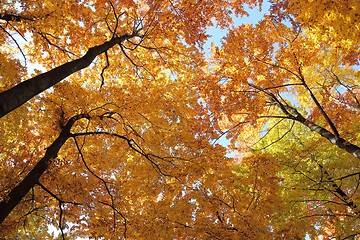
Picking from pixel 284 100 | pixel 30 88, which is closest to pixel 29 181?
pixel 30 88

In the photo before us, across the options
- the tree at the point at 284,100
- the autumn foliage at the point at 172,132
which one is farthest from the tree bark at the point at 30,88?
the tree at the point at 284,100

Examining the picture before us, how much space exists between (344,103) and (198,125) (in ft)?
11.8

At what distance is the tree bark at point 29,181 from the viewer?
4.81m

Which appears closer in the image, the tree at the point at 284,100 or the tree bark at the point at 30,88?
the tree bark at the point at 30,88

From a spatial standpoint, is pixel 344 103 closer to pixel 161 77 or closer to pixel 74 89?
pixel 161 77

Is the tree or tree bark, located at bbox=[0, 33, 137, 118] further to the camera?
the tree

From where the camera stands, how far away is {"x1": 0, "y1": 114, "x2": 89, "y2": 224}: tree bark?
15.8 feet

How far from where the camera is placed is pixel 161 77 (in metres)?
8.47

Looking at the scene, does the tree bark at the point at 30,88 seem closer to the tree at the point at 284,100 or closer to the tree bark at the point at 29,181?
the tree bark at the point at 29,181

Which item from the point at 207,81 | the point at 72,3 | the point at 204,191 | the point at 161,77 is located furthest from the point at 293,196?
the point at 72,3

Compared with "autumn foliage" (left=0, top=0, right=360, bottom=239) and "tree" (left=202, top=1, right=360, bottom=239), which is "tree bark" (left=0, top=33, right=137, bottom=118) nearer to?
"autumn foliage" (left=0, top=0, right=360, bottom=239)

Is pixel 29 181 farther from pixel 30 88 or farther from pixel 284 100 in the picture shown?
pixel 284 100

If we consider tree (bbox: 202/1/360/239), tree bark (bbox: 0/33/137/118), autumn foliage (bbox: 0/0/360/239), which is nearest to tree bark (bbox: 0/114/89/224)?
autumn foliage (bbox: 0/0/360/239)

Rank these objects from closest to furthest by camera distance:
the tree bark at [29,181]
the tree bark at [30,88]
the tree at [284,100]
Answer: the tree bark at [30,88]
the tree bark at [29,181]
the tree at [284,100]
